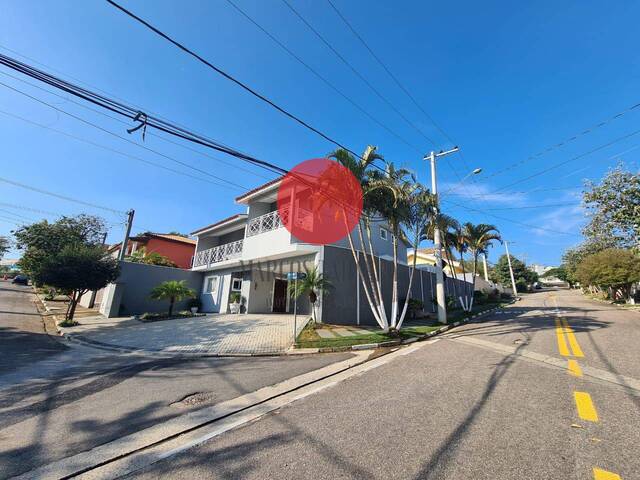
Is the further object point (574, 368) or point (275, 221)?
point (275, 221)

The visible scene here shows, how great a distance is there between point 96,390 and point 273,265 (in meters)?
12.0

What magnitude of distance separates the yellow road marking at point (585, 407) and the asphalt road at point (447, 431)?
0.6 inches

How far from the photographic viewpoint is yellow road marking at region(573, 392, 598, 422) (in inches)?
149

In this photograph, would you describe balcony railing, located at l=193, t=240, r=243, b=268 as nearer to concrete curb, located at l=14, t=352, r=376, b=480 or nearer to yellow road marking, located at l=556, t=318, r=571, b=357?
concrete curb, located at l=14, t=352, r=376, b=480

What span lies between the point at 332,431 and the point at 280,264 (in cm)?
1355

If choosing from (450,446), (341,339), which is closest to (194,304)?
(341,339)

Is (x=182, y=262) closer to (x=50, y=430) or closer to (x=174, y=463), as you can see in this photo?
(x=50, y=430)

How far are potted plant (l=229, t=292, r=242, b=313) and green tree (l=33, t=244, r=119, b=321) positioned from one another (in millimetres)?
6725

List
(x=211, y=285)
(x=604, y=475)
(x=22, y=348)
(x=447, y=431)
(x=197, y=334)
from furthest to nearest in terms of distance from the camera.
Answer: (x=211, y=285) → (x=197, y=334) → (x=22, y=348) → (x=447, y=431) → (x=604, y=475)

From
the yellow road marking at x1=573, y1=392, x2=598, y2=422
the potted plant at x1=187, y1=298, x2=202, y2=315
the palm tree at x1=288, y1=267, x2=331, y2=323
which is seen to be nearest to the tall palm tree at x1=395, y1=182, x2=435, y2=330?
the palm tree at x1=288, y1=267, x2=331, y2=323

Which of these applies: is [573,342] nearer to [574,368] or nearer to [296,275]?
[574,368]

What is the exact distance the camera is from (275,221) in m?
15.6

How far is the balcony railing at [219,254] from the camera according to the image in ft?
59.9

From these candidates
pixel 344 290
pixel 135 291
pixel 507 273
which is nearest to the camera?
pixel 344 290
